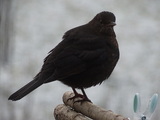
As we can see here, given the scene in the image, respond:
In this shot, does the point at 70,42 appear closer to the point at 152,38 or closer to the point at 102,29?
the point at 102,29

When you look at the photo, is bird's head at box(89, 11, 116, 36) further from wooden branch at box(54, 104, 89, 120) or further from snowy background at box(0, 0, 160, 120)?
snowy background at box(0, 0, 160, 120)

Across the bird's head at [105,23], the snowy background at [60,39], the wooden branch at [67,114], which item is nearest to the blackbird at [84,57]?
the bird's head at [105,23]

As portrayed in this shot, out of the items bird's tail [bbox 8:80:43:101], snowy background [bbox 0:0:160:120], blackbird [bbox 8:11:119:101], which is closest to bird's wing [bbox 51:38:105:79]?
blackbird [bbox 8:11:119:101]

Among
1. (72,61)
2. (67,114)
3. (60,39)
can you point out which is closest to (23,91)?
(67,114)

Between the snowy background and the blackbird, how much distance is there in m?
0.96

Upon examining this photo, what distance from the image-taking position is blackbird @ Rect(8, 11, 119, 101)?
340cm

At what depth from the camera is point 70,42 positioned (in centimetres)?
352

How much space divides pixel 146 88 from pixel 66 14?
8.51 ft

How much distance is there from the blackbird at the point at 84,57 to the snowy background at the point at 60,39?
3.16 feet

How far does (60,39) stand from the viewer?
7324 millimetres

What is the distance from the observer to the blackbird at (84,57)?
11.1 feet

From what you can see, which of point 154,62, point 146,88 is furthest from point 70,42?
point 154,62

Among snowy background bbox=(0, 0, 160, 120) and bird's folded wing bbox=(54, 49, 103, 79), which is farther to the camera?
snowy background bbox=(0, 0, 160, 120)

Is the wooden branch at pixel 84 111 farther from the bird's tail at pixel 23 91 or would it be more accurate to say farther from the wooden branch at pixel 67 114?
the bird's tail at pixel 23 91
